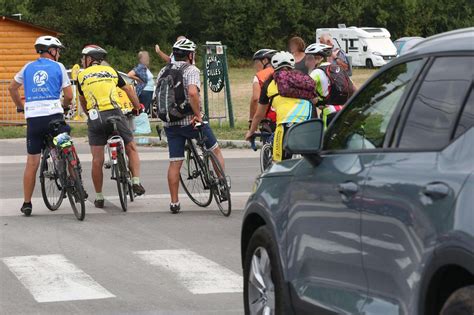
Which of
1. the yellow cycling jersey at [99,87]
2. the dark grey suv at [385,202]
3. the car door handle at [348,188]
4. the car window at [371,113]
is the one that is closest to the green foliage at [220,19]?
the yellow cycling jersey at [99,87]

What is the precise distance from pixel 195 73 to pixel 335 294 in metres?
7.91

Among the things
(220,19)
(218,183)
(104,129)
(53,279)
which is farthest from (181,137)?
(220,19)

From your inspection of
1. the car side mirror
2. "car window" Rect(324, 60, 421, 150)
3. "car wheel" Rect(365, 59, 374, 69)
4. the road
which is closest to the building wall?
the road

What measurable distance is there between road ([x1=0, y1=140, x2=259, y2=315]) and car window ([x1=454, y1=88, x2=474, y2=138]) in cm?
374

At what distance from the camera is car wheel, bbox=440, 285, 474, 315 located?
15.0 feet

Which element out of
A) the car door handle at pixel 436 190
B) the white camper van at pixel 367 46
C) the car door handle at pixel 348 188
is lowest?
the white camper van at pixel 367 46

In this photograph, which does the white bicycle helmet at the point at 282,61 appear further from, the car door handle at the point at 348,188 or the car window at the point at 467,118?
the car window at the point at 467,118

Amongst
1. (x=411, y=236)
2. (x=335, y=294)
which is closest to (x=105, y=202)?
(x=335, y=294)

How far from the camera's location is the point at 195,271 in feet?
33.1

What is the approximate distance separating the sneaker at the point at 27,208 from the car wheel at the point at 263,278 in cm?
720

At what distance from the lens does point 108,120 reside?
14219 mm

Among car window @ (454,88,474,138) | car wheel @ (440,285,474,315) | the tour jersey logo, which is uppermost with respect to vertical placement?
car window @ (454,88,474,138)

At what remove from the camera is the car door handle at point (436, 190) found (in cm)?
473

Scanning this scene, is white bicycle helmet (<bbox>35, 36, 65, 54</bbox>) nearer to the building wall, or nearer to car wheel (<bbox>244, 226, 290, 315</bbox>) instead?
car wheel (<bbox>244, 226, 290, 315</bbox>)
